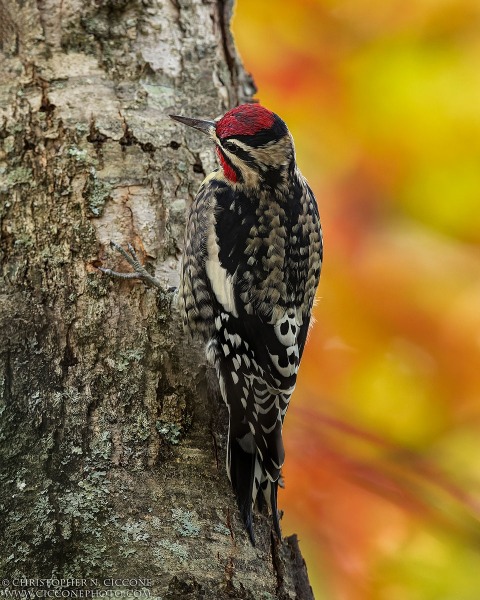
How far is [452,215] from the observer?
157 inches

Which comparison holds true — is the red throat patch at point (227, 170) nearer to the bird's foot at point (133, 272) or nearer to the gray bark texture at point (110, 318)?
the gray bark texture at point (110, 318)

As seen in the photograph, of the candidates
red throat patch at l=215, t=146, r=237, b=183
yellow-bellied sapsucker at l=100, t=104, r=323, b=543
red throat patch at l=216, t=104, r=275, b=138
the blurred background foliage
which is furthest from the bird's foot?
the blurred background foliage

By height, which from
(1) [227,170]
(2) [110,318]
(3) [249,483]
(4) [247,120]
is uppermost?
(4) [247,120]

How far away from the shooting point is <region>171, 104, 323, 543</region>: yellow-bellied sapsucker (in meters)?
2.86

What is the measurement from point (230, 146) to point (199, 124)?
200 millimetres

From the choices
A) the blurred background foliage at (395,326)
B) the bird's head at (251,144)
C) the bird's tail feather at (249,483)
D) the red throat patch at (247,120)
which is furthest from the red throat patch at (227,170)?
the bird's tail feather at (249,483)

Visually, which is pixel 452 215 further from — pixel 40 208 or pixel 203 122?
pixel 40 208

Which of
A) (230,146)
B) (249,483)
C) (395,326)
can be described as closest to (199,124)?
(230,146)

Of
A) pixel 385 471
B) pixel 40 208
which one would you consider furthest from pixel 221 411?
pixel 385 471

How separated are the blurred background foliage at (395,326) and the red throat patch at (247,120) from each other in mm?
1194

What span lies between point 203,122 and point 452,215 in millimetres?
1535

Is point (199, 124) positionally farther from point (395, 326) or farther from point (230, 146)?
point (395, 326)

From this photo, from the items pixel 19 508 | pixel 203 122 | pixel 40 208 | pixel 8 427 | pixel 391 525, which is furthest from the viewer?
pixel 391 525

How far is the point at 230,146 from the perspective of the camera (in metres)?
3.22
